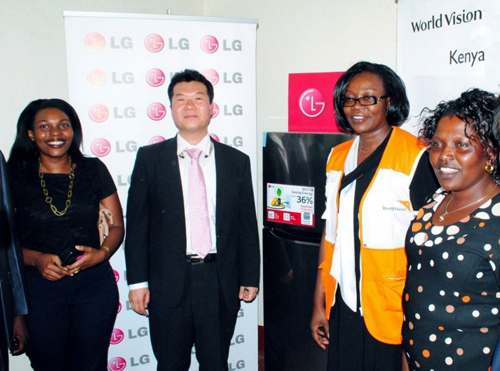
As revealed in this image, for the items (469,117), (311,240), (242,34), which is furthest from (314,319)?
(242,34)

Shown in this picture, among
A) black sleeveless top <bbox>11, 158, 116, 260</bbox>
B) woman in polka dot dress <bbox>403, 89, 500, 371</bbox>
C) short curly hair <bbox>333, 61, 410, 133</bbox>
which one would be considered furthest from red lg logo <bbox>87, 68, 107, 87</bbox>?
woman in polka dot dress <bbox>403, 89, 500, 371</bbox>

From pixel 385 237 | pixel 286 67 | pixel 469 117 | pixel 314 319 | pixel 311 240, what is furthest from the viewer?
pixel 286 67

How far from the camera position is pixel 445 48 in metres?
2.15

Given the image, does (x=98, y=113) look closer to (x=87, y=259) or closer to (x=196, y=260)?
(x=87, y=259)

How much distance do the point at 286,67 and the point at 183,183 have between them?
1.48 m

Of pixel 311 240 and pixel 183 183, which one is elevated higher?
pixel 183 183

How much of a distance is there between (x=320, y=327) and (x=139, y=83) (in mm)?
1614

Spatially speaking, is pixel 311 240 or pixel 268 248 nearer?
pixel 311 240

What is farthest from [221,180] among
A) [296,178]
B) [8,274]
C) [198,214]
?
[8,274]

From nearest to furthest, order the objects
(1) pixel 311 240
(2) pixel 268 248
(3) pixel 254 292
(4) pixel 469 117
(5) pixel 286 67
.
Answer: (4) pixel 469 117, (3) pixel 254 292, (1) pixel 311 240, (2) pixel 268 248, (5) pixel 286 67

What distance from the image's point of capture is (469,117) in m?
1.48

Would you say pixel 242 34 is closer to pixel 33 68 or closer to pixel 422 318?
pixel 33 68

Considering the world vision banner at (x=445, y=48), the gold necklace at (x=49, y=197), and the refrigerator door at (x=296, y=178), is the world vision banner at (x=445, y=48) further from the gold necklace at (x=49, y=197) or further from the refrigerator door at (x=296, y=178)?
the gold necklace at (x=49, y=197)

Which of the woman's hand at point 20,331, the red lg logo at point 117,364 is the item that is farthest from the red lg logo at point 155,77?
the red lg logo at point 117,364
